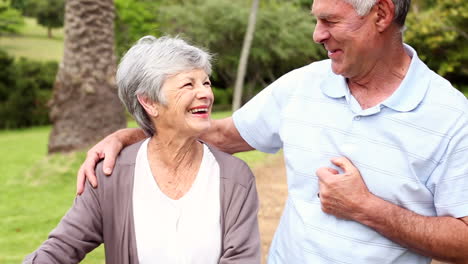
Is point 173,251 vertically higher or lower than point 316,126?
lower

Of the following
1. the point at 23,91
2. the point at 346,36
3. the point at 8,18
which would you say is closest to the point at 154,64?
the point at 346,36

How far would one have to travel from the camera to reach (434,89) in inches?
95.2

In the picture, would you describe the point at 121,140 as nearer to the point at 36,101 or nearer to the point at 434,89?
the point at 434,89

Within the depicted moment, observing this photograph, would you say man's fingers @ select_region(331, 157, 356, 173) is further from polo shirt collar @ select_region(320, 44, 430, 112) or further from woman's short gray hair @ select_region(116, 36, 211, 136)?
woman's short gray hair @ select_region(116, 36, 211, 136)

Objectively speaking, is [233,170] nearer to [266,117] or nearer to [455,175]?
[266,117]

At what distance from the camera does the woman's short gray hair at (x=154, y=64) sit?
2.64 meters

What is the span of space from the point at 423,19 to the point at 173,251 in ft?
57.8

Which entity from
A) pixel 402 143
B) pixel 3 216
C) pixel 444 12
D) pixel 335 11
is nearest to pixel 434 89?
pixel 402 143

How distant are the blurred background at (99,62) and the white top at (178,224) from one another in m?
0.68

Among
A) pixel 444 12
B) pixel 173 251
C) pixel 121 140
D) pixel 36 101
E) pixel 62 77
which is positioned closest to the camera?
pixel 173 251

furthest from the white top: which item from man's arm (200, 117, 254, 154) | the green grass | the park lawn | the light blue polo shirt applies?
the green grass

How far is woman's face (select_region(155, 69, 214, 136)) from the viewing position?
265cm

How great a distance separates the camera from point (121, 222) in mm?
2594

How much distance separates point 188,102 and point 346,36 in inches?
27.5
